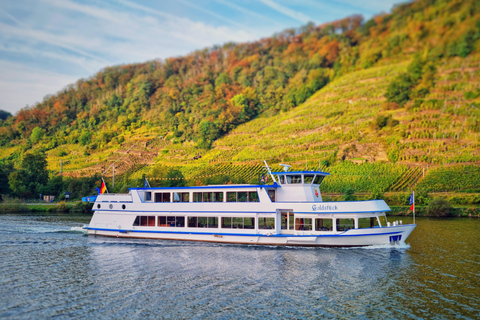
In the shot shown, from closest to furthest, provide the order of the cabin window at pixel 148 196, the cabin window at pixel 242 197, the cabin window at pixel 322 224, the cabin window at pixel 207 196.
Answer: the cabin window at pixel 322 224 → the cabin window at pixel 242 197 → the cabin window at pixel 207 196 → the cabin window at pixel 148 196

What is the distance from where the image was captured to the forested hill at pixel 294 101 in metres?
78.6

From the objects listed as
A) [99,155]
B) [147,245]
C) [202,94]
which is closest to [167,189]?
[147,245]

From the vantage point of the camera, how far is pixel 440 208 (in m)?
47.8

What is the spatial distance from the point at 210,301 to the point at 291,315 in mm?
3393

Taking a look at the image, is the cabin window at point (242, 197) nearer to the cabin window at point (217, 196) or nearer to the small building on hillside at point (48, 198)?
the cabin window at point (217, 196)

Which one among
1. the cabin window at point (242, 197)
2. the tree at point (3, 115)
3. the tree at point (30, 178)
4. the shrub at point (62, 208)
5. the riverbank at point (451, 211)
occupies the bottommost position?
the riverbank at point (451, 211)

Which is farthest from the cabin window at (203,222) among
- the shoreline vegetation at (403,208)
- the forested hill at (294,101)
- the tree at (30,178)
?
the tree at (30,178)

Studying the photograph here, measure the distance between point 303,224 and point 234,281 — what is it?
9.26m

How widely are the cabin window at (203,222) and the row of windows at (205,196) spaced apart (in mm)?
1371

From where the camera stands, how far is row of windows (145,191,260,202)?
92.2 ft

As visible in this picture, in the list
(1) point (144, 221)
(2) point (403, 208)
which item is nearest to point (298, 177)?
(1) point (144, 221)

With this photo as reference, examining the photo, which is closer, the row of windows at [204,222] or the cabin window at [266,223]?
the cabin window at [266,223]

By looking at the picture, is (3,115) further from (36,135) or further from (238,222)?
(238,222)

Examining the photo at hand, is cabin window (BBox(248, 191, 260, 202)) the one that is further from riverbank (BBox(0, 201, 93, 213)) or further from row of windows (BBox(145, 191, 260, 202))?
riverbank (BBox(0, 201, 93, 213))
